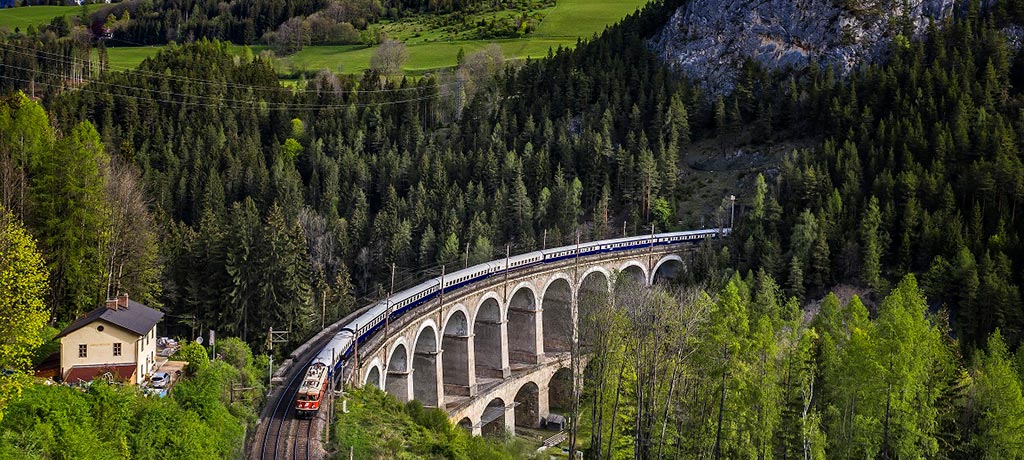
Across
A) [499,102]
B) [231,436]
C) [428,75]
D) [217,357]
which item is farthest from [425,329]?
[428,75]

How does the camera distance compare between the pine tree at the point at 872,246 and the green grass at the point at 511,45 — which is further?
the green grass at the point at 511,45

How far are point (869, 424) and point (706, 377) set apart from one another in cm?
872

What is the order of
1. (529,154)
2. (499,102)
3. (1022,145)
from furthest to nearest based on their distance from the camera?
(499,102) → (529,154) → (1022,145)

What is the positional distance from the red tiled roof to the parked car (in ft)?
3.23

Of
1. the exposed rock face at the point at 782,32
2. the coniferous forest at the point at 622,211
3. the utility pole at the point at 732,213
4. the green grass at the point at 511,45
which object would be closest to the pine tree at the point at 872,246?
the coniferous forest at the point at 622,211

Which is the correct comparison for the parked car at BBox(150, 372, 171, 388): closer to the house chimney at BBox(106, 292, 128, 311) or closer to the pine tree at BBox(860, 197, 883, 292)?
the house chimney at BBox(106, 292, 128, 311)

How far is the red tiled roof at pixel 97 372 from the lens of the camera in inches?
1511

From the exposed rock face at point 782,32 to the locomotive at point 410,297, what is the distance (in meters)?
37.6

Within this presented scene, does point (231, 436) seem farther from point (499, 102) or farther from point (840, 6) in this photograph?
point (840, 6)

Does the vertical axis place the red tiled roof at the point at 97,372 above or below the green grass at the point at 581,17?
below

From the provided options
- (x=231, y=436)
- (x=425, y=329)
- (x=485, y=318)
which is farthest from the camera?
(x=485, y=318)

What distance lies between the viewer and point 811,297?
3174 inches

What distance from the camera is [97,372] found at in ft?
127

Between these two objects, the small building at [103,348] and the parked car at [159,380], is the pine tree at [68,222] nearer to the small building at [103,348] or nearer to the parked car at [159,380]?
the small building at [103,348]
